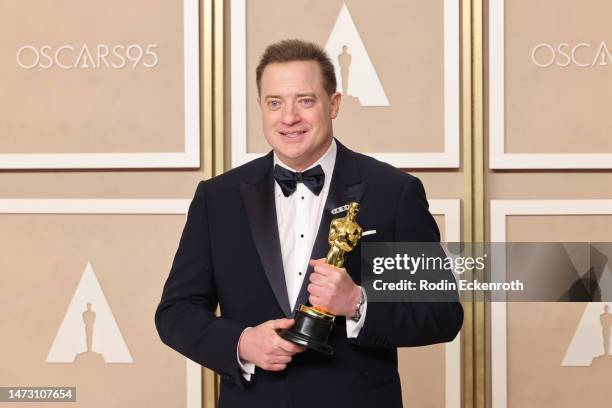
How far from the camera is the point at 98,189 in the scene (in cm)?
312

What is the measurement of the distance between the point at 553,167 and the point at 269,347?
1.68 metres

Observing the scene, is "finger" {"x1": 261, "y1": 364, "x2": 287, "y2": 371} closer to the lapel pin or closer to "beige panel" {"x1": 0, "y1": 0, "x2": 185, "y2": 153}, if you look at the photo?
the lapel pin

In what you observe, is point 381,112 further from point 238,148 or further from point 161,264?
point 161,264

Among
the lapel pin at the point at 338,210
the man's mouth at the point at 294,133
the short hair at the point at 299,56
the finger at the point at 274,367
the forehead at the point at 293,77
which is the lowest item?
the finger at the point at 274,367

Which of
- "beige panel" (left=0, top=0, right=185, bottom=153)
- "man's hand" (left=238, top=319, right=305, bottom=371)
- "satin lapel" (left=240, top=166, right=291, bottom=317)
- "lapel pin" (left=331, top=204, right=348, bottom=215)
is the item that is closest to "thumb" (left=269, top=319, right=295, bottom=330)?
"man's hand" (left=238, top=319, right=305, bottom=371)

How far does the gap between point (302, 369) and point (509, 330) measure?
1.40 metres

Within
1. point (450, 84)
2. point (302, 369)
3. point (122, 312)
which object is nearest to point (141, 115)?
point (122, 312)

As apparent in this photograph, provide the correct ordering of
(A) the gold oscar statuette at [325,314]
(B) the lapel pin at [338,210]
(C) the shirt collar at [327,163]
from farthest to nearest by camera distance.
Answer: (C) the shirt collar at [327,163] < (B) the lapel pin at [338,210] < (A) the gold oscar statuette at [325,314]

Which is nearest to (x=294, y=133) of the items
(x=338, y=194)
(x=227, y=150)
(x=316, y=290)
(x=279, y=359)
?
(x=338, y=194)

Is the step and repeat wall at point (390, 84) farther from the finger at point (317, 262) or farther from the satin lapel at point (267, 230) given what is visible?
the finger at point (317, 262)

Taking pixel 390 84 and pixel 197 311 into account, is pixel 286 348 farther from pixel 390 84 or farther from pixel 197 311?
pixel 390 84

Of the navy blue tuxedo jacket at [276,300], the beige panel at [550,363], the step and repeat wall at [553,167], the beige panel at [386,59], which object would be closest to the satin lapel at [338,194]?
the navy blue tuxedo jacket at [276,300]

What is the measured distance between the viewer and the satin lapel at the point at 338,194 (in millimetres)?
1828

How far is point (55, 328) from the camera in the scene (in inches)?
123
